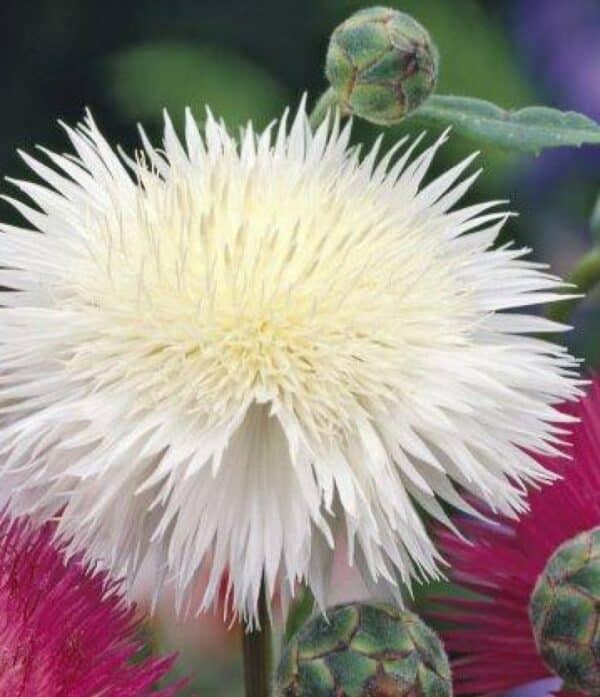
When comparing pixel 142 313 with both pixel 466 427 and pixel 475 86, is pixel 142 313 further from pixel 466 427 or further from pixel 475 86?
pixel 475 86

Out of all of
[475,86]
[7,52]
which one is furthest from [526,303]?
[7,52]

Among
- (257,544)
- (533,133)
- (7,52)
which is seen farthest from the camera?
(7,52)

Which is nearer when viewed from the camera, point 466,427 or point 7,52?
point 466,427

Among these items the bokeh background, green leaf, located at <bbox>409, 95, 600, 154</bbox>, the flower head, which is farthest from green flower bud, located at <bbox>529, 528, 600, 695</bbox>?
the bokeh background

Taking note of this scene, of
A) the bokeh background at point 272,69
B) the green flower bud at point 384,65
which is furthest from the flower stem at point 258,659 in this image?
the bokeh background at point 272,69

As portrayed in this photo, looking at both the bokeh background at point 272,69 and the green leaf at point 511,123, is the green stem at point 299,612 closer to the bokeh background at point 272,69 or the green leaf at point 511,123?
the green leaf at point 511,123

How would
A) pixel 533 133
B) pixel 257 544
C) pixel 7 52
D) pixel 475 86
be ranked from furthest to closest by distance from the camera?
pixel 7 52, pixel 475 86, pixel 533 133, pixel 257 544
